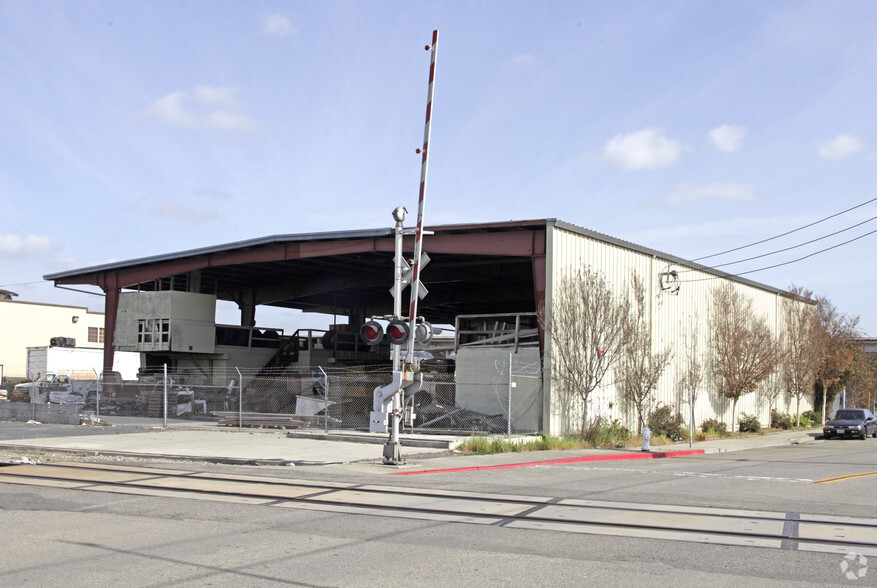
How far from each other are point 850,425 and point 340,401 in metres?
23.4

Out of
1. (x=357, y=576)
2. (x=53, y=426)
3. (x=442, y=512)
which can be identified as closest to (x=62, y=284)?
(x=53, y=426)

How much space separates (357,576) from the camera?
273 inches

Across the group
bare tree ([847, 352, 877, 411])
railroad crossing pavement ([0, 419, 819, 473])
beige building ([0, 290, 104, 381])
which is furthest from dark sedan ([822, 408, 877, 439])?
beige building ([0, 290, 104, 381])

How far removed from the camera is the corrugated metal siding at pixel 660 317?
2525cm

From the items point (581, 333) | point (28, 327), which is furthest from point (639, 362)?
point (28, 327)

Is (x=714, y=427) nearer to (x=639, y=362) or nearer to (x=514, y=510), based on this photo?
(x=639, y=362)

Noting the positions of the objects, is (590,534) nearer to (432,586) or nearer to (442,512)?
(442,512)

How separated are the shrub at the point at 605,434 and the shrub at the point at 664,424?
2656 millimetres

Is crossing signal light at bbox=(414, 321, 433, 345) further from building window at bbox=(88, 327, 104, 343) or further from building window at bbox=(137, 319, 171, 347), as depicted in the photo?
building window at bbox=(88, 327, 104, 343)

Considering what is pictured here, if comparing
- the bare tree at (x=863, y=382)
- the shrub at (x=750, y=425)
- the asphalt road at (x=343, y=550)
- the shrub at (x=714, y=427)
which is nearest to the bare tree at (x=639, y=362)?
the shrub at (x=714, y=427)

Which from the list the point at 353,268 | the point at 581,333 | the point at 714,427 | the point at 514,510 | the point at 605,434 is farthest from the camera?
the point at 353,268

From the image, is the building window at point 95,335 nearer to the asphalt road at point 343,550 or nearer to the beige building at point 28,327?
the beige building at point 28,327

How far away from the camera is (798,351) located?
138ft

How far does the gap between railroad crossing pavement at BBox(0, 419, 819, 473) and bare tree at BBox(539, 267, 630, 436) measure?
2767 millimetres
